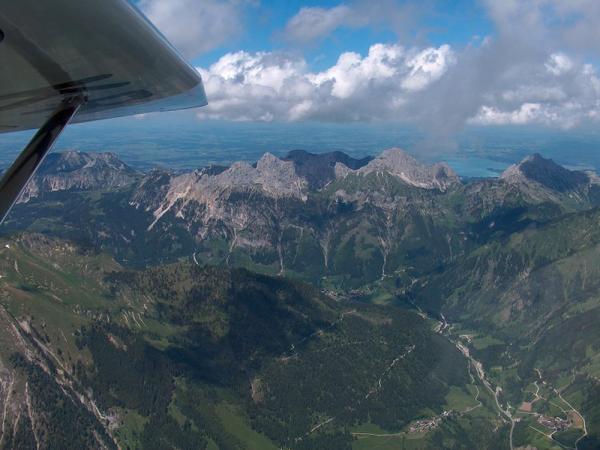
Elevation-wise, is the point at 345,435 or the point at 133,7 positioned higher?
the point at 133,7

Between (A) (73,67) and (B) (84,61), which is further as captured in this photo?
(A) (73,67)

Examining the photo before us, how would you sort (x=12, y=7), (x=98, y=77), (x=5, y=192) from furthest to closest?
(x=98, y=77), (x=5, y=192), (x=12, y=7)

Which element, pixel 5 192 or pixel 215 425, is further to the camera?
pixel 215 425

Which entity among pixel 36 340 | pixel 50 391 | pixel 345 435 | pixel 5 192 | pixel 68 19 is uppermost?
pixel 68 19

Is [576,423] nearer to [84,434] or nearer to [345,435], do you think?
[345,435]

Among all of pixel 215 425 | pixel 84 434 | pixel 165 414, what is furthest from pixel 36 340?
pixel 215 425

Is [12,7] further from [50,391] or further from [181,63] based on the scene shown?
[50,391]

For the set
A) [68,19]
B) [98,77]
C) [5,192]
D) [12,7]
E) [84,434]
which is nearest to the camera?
[12,7]
